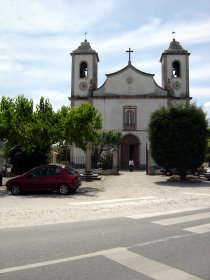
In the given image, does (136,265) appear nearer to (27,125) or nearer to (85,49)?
(27,125)

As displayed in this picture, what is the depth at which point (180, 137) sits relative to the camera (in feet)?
87.5

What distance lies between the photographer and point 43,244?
743 cm

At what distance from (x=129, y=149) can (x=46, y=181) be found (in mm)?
29184

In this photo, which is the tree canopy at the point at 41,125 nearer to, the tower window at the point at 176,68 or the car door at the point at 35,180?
the car door at the point at 35,180

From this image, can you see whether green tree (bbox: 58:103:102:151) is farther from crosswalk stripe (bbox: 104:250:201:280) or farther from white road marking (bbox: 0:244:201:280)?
crosswalk stripe (bbox: 104:250:201:280)

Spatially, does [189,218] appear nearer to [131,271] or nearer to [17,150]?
[131,271]

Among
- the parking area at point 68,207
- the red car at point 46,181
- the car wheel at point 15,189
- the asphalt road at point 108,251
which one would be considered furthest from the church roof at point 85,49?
the asphalt road at point 108,251

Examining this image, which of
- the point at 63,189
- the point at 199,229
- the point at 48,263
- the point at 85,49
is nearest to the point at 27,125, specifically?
the point at 63,189

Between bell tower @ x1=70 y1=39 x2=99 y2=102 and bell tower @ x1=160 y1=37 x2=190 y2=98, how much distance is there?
890 cm

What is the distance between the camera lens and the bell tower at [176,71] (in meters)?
48.1

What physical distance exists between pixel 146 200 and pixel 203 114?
13289 millimetres

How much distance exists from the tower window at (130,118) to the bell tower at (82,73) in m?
5.21

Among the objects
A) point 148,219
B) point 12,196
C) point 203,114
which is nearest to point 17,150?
point 12,196

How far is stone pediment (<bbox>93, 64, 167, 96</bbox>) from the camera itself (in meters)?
47.5
